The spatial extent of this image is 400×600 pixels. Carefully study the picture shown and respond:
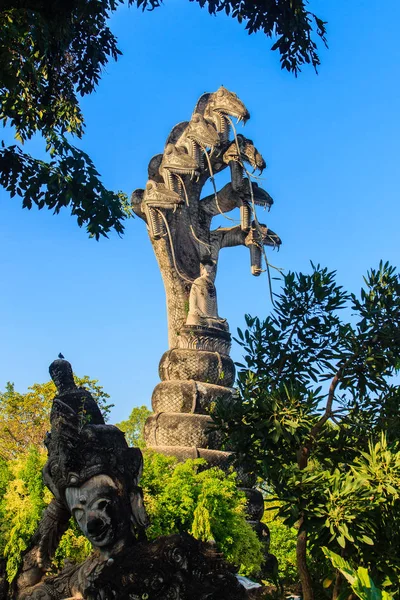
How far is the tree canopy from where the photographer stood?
26.9ft

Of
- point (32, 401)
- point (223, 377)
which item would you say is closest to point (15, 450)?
point (32, 401)

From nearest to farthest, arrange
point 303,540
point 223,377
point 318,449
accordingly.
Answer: point 303,540 → point 318,449 → point 223,377

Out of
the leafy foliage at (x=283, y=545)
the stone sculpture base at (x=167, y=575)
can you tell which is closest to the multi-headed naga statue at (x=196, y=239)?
the leafy foliage at (x=283, y=545)

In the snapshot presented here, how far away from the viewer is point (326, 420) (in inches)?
Result: 237

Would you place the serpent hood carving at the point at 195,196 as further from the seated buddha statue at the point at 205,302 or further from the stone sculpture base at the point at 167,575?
the stone sculpture base at the point at 167,575

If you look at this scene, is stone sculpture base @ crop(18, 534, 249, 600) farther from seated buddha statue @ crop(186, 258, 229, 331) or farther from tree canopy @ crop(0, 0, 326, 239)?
seated buddha statue @ crop(186, 258, 229, 331)

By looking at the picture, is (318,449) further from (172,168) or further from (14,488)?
(172,168)

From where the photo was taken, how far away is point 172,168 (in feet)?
43.0

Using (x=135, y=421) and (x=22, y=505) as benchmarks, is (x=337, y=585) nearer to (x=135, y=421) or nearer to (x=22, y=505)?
(x=22, y=505)

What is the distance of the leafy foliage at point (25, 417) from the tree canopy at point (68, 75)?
13774 mm

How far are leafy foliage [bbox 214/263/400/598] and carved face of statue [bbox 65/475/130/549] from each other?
1.18 metres

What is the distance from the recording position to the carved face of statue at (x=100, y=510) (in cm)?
498

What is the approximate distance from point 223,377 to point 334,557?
330 inches

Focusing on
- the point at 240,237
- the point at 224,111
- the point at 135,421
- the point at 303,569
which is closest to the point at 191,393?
the point at 240,237
